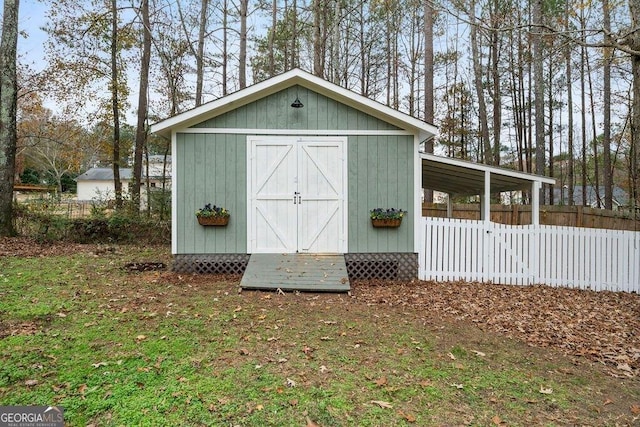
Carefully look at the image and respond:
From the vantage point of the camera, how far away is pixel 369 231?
6809 mm

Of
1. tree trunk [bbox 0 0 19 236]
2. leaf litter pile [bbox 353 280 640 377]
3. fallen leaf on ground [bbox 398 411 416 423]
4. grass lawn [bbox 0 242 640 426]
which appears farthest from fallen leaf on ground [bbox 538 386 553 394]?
tree trunk [bbox 0 0 19 236]

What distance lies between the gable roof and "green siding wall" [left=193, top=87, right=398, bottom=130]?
90 millimetres

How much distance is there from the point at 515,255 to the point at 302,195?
13.3 feet

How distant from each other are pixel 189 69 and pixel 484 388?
48.6 feet

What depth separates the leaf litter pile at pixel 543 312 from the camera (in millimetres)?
Answer: 3965

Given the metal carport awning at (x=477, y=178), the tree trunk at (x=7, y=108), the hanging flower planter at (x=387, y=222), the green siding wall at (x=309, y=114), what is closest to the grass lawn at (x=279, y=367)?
the hanging flower planter at (x=387, y=222)

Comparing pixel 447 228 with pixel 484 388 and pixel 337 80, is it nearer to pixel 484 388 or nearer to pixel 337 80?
pixel 484 388

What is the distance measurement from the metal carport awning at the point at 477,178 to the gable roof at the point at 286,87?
0.72 m

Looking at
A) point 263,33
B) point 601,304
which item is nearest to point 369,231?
point 601,304

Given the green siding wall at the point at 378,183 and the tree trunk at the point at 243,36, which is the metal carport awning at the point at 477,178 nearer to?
the green siding wall at the point at 378,183

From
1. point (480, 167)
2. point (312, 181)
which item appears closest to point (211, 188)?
point (312, 181)

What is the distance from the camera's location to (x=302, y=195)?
6.78 meters

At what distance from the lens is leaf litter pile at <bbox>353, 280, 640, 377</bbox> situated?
13.0 ft

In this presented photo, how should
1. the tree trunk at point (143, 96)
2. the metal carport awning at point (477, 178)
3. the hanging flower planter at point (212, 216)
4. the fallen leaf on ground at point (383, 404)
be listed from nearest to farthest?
the fallen leaf on ground at point (383, 404), the hanging flower planter at point (212, 216), the metal carport awning at point (477, 178), the tree trunk at point (143, 96)
